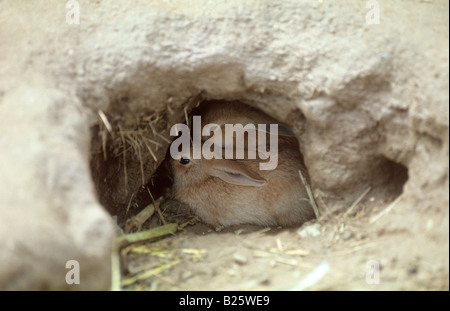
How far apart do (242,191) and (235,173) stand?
0.98 ft

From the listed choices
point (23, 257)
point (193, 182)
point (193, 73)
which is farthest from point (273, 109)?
point (23, 257)

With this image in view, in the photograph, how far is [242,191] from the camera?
521cm

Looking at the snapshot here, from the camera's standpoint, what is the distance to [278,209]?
4965 mm

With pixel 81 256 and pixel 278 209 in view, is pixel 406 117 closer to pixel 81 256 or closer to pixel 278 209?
pixel 278 209

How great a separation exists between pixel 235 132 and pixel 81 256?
2.60 meters

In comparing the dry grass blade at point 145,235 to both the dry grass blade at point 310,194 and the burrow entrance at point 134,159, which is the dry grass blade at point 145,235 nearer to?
the burrow entrance at point 134,159

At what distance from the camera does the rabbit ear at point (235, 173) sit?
4.90m

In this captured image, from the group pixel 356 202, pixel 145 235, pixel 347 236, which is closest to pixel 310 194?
pixel 356 202

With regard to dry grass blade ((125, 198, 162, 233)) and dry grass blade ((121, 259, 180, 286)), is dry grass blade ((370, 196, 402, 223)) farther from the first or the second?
dry grass blade ((125, 198, 162, 233))

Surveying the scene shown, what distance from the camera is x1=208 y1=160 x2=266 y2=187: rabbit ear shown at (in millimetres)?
Result: 4902

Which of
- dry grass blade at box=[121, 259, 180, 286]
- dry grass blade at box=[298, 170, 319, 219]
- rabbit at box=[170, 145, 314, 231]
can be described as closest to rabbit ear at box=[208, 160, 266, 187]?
rabbit at box=[170, 145, 314, 231]

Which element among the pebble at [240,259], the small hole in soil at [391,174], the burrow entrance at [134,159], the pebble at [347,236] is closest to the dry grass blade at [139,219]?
the burrow entrance at [134,159]

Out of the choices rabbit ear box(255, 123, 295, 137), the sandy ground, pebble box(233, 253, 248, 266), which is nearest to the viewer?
the sandy ground

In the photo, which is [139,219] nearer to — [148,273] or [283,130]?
[148,273]
